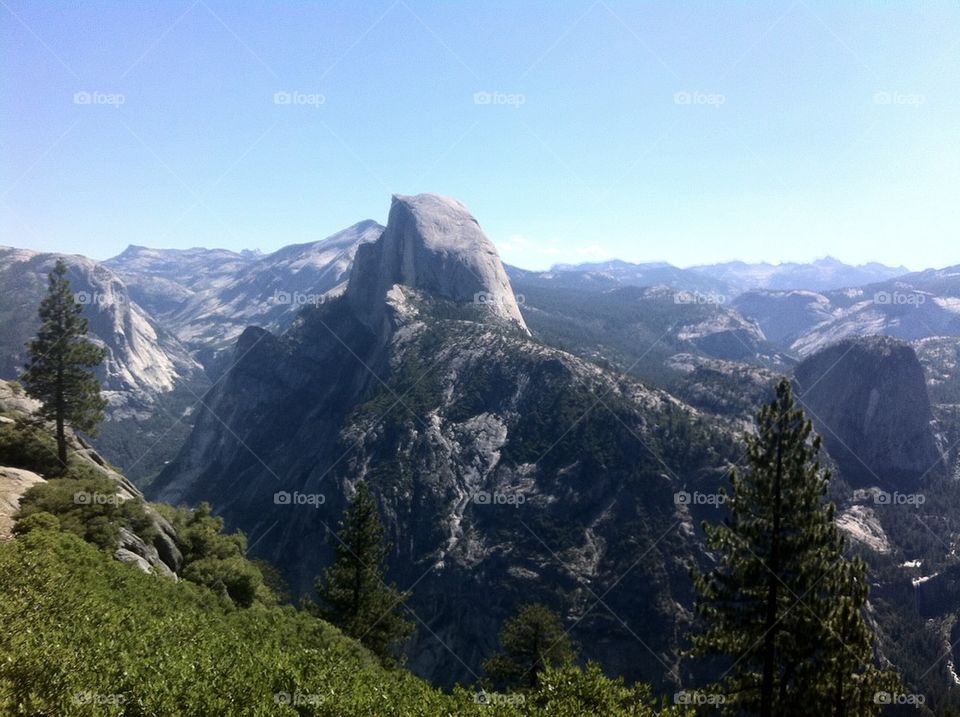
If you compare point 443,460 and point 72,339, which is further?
point 443,460

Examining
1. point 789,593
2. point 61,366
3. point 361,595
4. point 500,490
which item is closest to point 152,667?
point 789,593

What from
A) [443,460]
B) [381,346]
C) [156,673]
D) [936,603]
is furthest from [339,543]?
[936,603]

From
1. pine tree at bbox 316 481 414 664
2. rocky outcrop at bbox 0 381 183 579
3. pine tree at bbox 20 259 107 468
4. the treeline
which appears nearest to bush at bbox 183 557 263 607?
the treeline

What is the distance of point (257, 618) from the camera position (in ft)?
90.1

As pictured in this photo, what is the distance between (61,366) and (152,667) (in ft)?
117

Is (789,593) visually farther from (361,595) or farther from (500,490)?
(500,490)

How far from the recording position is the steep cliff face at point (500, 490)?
104688 millimetres

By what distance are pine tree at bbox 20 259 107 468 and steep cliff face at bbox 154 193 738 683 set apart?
235 ft

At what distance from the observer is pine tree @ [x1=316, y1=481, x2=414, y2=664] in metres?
44.1

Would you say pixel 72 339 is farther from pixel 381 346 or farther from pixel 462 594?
pixel 381 346

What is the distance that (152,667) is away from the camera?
1318 centimetres

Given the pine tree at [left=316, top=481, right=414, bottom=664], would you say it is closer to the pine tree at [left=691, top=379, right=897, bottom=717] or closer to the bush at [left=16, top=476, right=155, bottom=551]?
the bush at [left=16, top=476, right=155, bottom=551]

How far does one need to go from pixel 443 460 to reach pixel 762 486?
109 meters

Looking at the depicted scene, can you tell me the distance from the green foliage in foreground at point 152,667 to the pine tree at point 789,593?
7.62 metres
